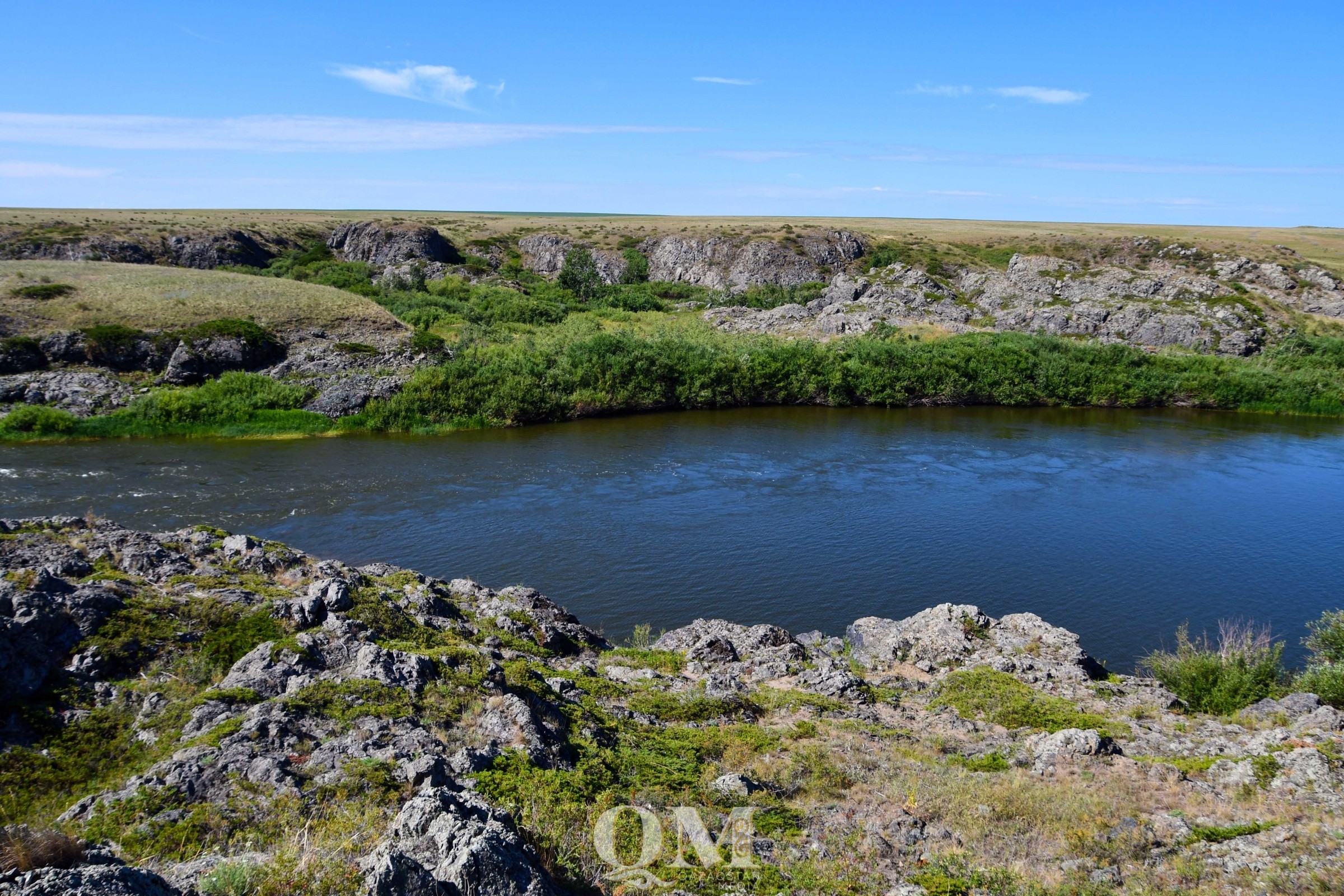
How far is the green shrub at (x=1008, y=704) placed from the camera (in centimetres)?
1520

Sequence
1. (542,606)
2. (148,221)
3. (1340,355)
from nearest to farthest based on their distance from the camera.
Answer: (542,606) → (1340,355) → (148,221)

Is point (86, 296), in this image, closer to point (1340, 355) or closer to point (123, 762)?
point (123, 762)

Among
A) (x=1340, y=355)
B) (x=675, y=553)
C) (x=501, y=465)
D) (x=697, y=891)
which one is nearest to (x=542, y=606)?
(x=675, y=553)

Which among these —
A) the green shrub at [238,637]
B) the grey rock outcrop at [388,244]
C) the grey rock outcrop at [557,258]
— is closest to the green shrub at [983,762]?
the green shrub at [238,637]

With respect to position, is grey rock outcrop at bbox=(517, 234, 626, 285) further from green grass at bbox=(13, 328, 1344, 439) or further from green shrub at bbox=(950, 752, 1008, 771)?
green shrub at bbox=(950, 752, 1008, 771)

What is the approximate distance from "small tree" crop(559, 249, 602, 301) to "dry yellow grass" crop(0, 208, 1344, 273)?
1788 centimetres

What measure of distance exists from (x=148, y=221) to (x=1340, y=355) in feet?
438

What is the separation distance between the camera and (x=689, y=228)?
126625 millimetres

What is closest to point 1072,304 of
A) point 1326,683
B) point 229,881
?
point 1326,683

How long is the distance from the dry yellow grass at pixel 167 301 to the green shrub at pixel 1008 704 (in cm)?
5085

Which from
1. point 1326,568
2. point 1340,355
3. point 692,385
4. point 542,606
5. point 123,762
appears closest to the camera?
point 123,762

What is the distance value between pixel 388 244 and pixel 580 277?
28064 mm

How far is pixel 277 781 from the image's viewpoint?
29.9 feet

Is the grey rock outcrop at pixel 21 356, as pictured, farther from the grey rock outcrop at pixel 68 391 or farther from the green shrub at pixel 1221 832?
the green shrub at pixel 1221 832
